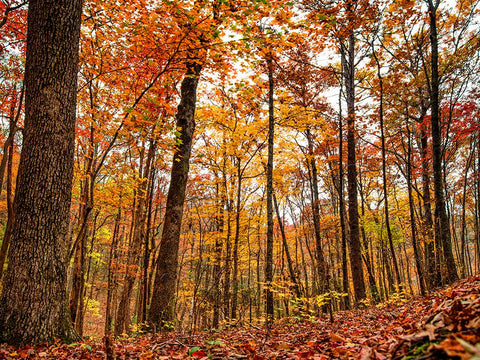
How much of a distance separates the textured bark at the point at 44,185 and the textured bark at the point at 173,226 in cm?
239

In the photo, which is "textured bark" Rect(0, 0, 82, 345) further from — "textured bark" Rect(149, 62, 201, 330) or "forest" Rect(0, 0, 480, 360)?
"textured bark" Rect(149, 62, 201, 330)

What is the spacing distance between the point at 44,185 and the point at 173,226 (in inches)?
129

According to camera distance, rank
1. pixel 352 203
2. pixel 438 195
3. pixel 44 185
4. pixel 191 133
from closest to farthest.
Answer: pixel 44 185 → pixel 438 195 → pixel 191 133 → pixel 352 203

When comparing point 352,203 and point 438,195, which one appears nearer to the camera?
point 438,195

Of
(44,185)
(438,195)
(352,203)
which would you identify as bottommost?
(44,185)

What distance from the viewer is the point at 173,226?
612 centimetres

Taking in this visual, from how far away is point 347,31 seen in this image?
22.6 feet

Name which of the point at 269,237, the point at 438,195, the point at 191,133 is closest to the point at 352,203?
the point at 438,195

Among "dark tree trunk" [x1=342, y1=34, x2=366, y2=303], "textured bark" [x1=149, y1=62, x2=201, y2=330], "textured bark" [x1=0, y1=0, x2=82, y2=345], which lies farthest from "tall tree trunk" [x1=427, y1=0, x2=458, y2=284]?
"textured bark" [x1=0, y1=0, x2=82, y2=345]

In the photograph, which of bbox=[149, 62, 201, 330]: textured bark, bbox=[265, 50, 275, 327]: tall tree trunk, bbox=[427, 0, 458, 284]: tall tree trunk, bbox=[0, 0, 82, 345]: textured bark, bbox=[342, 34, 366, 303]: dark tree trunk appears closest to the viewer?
bbox=[0, 0, 82, 345]: textured bark

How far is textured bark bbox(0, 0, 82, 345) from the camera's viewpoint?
290 centimetres

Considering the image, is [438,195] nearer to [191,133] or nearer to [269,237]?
[269,237]

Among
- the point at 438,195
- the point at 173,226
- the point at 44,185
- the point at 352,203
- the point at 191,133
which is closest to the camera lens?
the point at 44,185

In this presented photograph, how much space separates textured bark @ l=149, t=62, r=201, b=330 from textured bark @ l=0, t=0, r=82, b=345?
239 cm
